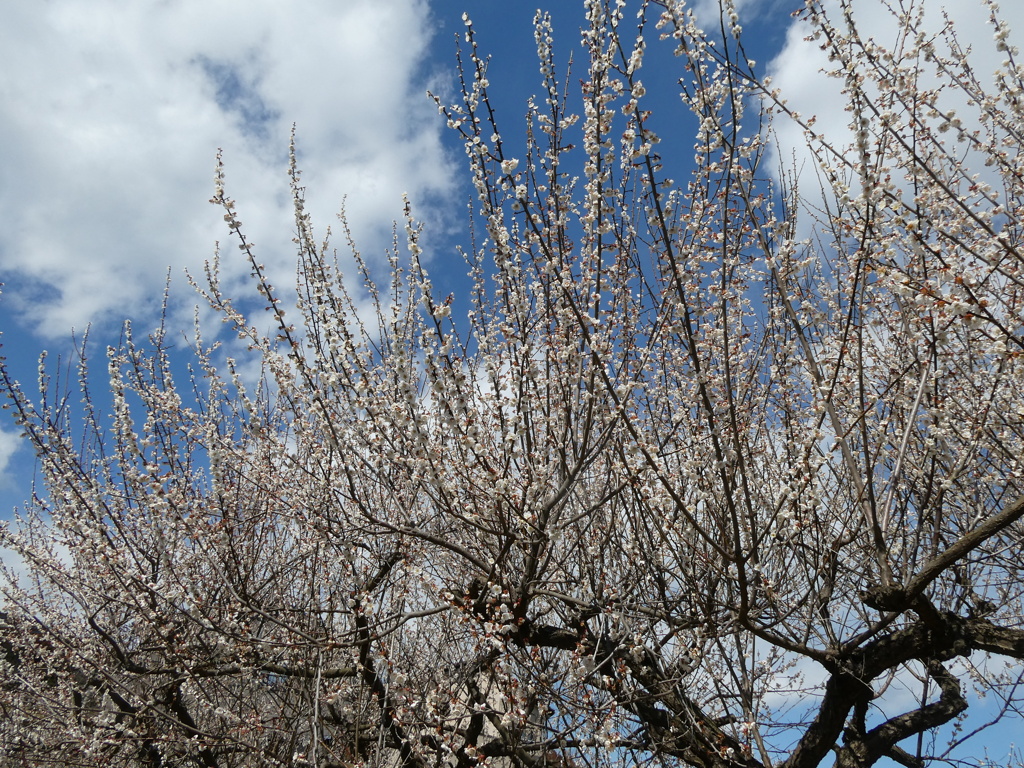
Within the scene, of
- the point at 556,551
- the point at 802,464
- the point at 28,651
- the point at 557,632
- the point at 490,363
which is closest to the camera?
the point at 802,464

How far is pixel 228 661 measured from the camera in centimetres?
429

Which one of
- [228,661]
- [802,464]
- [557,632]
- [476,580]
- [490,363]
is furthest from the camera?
[228,661]

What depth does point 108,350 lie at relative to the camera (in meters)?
4.19

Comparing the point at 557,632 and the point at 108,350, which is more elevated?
the point at 108,350

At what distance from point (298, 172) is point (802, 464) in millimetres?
2847

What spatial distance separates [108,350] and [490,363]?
8.28 feet

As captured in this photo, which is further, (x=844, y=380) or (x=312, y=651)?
(x=312, y=651)

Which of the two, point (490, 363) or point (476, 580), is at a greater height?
point (490, 363)

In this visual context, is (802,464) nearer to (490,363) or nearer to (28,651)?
(490,363)

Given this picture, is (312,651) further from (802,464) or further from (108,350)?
(802,464)

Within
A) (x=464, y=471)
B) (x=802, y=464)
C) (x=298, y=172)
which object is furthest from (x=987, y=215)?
(x=298, y=172)

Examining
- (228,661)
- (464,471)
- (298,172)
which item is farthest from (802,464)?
(228,661)

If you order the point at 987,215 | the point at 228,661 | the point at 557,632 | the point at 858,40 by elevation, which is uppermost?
the point at 858,40

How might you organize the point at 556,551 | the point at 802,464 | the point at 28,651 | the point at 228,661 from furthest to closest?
the point at 28,651, the point at 556,551, the point at 228,661, the point at 802,464
